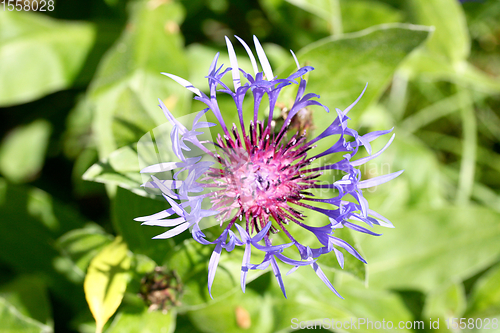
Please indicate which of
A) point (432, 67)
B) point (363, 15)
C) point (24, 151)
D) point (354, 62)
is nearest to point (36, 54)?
point (24, 151)

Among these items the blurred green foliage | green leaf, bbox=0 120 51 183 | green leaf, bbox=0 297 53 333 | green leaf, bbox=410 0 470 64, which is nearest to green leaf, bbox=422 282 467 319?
the blurred green foliage

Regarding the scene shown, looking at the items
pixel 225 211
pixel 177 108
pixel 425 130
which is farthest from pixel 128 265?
pixel 425 130

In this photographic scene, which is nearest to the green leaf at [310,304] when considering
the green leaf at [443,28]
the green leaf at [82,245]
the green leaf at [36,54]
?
the green leaf at [82,245]

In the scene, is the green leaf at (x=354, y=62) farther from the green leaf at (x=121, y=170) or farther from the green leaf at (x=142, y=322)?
the green leaf at (x=142, y=322)

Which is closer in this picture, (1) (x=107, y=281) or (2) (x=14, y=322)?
(1) (x=107, y=281)

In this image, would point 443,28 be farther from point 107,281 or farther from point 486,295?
point 107,281

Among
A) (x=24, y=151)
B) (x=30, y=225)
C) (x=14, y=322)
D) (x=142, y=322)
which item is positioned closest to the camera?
(x=142, y=322)

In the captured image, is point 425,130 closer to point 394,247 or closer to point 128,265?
point 394,247
